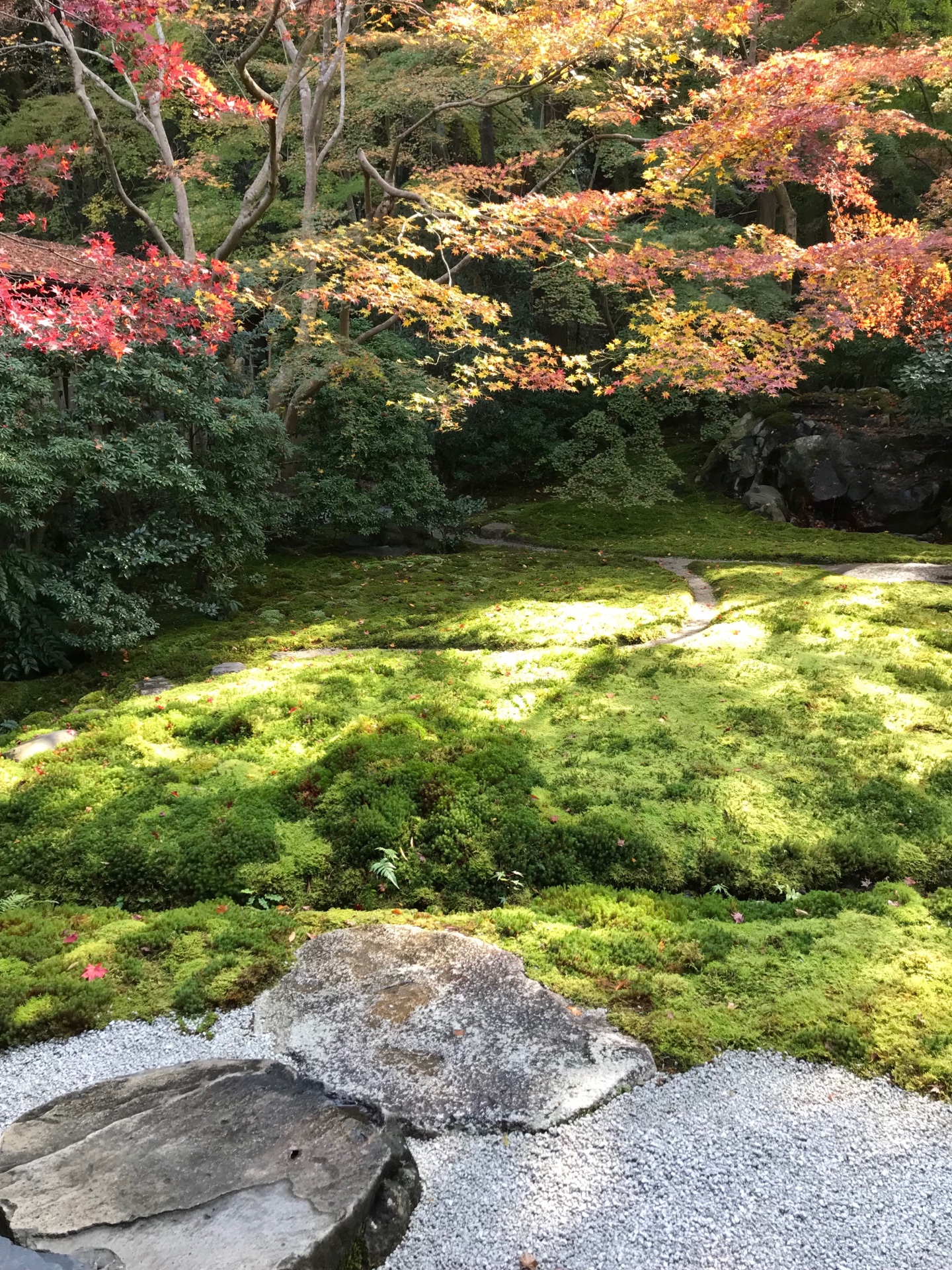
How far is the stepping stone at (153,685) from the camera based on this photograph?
8.09m

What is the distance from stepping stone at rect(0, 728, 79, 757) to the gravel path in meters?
4.70

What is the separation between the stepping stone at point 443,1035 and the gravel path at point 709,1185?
0.13 metres

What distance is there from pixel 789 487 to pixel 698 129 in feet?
27.9

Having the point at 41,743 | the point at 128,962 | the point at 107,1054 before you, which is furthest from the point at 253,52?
the point at 107,1054

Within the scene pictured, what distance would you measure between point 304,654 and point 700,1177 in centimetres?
684

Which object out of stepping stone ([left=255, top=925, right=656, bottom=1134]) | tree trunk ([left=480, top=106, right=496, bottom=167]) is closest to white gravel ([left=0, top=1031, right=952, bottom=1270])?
stepping stone ([left=255, top=925, right=656, bottom=1134])

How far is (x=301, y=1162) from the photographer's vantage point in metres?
3.11

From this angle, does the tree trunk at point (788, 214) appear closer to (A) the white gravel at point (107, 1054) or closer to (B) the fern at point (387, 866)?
(B) the fern at point (387, 866)

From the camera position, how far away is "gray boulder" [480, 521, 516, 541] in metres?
17.4

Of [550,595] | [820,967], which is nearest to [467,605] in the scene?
[550,595]

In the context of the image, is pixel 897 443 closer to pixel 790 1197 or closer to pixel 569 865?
A: pixel 569 865

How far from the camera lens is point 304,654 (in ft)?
30.1

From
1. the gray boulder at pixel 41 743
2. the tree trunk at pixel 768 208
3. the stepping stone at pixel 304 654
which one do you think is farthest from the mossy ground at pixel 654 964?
the tree trunk at pixel 768 208

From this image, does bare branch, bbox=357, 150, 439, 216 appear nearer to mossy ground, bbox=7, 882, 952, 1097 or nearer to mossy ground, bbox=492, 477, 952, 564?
mossy ground, bbox=492, 477, 952, 564
